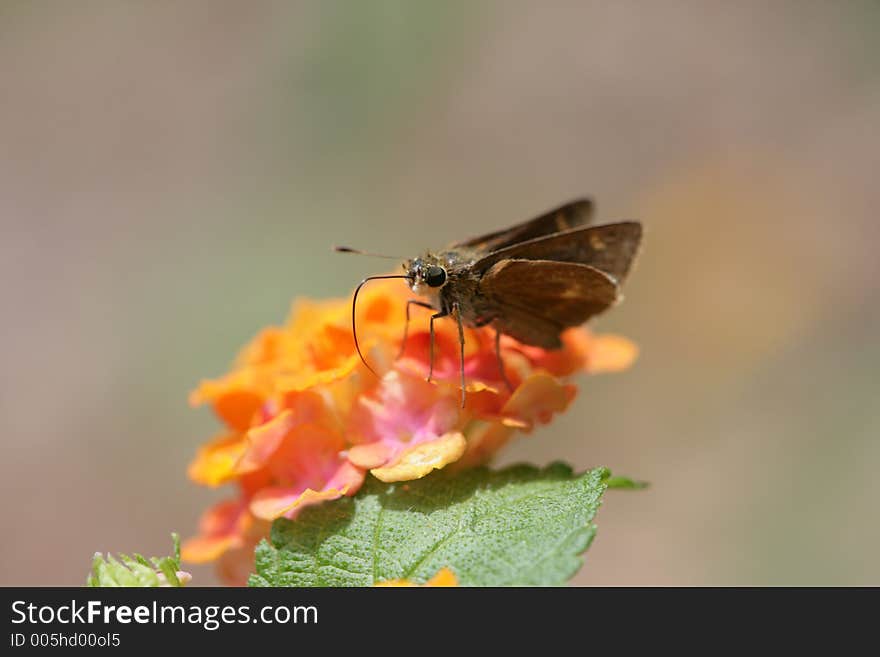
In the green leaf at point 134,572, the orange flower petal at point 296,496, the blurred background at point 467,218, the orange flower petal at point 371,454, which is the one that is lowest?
the green leaf at point 134,572

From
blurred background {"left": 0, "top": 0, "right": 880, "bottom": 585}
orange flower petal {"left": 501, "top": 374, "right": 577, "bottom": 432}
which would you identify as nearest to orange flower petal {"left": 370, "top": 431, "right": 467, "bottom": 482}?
orange flower petal {"left": 501, "top": 374, "right": 577, "bottom": 432}

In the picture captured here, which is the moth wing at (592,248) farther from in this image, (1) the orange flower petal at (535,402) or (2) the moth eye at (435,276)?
(1) the orange flower petal at (535,402)

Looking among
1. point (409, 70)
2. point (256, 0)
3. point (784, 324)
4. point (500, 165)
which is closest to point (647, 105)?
point (500, 165)

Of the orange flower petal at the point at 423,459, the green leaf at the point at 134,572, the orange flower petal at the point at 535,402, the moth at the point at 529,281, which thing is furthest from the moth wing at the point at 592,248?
the green leaf at the point at 134,572

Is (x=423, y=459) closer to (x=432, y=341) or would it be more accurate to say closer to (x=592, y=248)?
(x=432, y=341)

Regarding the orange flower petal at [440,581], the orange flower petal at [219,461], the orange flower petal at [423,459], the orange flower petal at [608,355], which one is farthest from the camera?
the orange flower petal at [608,355]

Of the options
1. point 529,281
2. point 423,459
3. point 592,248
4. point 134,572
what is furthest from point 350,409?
point 592,248
